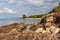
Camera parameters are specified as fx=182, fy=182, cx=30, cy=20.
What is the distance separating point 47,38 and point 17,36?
3.28ft

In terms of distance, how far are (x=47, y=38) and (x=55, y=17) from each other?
16200mm

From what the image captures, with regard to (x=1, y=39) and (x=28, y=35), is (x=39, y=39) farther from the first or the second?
(x=1, y=39)

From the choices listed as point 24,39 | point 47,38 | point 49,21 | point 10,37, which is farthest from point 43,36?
point 49,21

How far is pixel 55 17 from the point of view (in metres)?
21.9

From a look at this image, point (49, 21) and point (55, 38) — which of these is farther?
point (49, 21)

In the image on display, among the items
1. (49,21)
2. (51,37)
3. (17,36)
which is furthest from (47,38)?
(49,21)

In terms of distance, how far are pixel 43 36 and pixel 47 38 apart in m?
0.15

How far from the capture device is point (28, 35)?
596 cm

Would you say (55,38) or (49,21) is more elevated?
(55,38)

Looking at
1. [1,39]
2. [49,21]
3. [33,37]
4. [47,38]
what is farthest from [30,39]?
[49,21]

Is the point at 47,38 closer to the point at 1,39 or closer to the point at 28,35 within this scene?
the point at 28,35

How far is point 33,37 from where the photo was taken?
589cm

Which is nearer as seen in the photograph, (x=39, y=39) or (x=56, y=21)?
(x=39, y=39)

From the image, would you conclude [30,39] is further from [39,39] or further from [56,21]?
[56,21]
